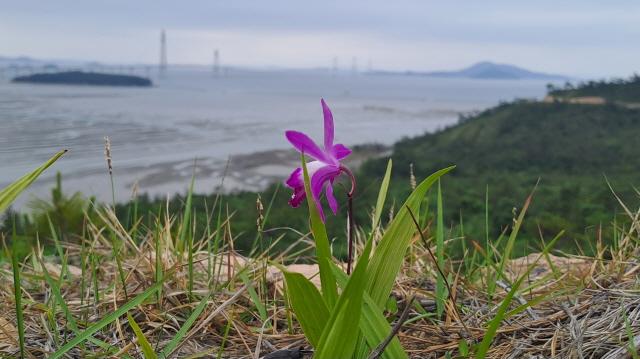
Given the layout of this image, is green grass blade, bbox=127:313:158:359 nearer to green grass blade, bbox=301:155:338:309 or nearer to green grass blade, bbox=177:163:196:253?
green grass blade, bbox=301:155:338:309

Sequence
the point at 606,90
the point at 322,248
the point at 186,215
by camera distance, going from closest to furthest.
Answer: the point at 322,248
the point at 186,215
the point at 606,90

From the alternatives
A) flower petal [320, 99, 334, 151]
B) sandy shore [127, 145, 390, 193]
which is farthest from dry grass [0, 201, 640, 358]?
sandy shore [127, 145, 390, 193]

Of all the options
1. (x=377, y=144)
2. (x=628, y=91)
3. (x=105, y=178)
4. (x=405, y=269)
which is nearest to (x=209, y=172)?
(x=105, y=178)

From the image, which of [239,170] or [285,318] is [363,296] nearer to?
[285,318]

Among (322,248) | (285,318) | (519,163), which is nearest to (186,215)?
(285,318)

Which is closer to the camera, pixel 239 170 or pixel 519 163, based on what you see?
pixel 239 170

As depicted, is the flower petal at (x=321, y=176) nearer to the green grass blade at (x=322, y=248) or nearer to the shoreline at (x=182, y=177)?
the green grass blade at (x=322, y=248)

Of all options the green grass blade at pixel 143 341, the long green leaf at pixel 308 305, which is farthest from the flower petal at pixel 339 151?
the green grass blade at pixel 143 341
